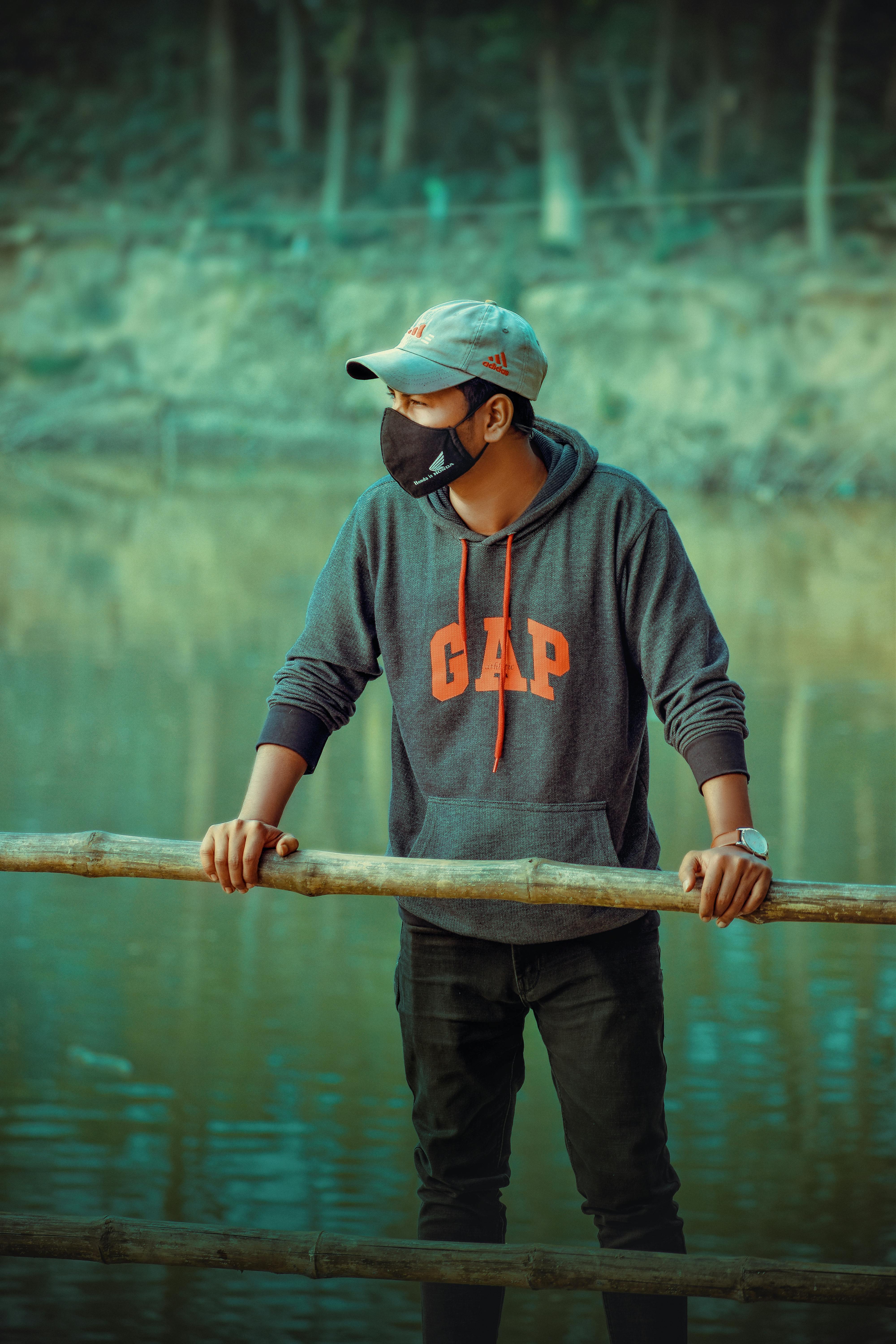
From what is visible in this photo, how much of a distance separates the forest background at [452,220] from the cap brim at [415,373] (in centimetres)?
1587

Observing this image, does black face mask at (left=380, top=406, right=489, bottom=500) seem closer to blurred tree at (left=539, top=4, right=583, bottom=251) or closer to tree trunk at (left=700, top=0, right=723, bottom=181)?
blurred tree at (left=539, top=4, right=583, bottom=251)

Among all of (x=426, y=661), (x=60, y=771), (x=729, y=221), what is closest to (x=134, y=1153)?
(x=426, y=661)

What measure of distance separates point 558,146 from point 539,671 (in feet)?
74.0

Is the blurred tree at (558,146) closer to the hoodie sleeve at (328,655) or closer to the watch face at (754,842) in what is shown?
the hoodie sleeve at (328,655)

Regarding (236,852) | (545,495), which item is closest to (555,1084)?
(236,852)

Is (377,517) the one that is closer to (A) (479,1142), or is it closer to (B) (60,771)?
(A) (479,1142)

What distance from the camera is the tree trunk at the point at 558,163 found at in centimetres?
2184

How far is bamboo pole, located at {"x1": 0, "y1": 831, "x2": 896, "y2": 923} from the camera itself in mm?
1562

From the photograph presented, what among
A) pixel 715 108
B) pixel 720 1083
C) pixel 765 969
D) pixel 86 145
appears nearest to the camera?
pixel 720 1083

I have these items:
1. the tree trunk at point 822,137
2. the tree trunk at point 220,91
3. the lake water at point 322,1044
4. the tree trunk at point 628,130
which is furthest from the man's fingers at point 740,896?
the tree trunk at point 220,91

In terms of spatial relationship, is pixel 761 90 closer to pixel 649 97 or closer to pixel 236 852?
pixel 649 97

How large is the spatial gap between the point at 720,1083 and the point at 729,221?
1974cm

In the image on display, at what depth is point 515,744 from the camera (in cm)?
176

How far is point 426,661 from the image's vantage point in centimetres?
180
